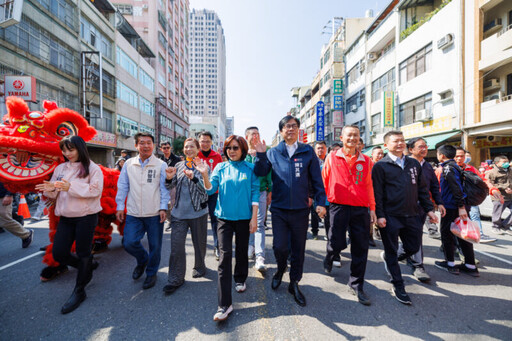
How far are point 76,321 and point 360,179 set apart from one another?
363cm

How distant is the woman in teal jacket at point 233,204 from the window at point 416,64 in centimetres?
1792

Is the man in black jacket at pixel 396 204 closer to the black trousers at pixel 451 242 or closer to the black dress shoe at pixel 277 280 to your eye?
the black trousers at pixel 451 242

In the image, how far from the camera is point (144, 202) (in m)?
3.27

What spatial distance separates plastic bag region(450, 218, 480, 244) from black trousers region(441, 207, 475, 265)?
0.21m

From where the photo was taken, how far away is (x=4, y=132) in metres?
3.16

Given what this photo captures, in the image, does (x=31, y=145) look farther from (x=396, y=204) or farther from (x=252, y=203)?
(x=396, y=204)

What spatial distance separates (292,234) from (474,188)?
125 inches

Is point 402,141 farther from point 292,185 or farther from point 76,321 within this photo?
point 76,321

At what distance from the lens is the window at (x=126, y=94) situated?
22.6m

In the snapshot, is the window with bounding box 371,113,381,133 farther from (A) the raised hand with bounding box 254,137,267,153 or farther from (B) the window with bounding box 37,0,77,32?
(B) the window with bounding box 37,0,77,32

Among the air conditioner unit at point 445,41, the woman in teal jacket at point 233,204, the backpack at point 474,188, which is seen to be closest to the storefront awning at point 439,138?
the air conditioner unit at point 445,41

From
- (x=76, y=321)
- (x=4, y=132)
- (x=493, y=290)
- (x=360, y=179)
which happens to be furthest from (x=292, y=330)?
(x=4, y=132)

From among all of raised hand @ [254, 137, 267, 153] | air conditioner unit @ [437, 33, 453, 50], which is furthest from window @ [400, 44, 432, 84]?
raised hand @ [254, 137, 267, 153]

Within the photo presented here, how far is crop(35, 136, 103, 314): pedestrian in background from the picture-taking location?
2.85 meters
